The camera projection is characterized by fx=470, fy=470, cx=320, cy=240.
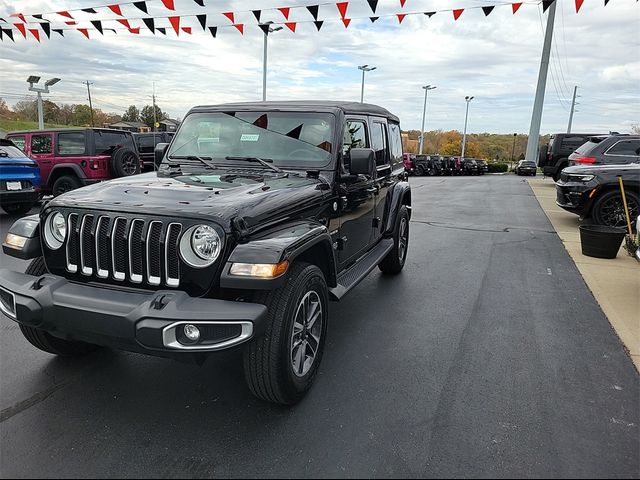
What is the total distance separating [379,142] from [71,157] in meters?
8.26

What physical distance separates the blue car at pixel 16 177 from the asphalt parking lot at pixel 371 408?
6.00m

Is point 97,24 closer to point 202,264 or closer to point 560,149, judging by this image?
point 202,264

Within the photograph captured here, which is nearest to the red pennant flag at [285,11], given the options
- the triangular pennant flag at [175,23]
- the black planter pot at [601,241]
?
the triangular pennant flag at [175,23]

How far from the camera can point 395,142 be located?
6035 mm

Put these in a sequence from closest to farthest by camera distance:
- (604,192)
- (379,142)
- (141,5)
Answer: (379,142), (604,192), (141,5)

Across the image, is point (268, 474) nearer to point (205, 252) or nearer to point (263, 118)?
point (205, 252)

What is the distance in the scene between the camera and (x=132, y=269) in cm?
266

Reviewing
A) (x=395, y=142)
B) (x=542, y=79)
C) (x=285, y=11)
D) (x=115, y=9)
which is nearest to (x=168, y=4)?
(x=115, y=9)

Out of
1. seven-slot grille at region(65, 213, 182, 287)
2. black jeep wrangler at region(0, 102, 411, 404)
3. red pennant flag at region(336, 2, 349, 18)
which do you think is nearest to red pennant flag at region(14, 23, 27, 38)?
red pennant flag at region(336, 2, 349, 18)

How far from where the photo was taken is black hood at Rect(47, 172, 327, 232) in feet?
8.71

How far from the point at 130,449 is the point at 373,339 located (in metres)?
2.10

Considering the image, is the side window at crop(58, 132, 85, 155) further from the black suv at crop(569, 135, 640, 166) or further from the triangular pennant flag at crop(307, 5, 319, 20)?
the black suv at crop(569, 135, 640, 166)

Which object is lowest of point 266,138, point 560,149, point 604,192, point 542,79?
point 604,192

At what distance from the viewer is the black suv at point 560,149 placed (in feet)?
59.2
